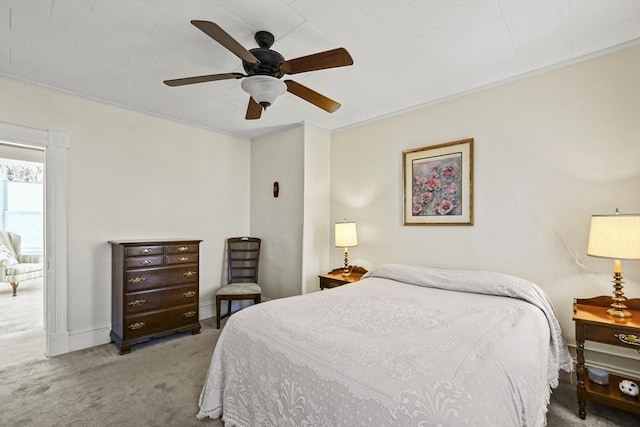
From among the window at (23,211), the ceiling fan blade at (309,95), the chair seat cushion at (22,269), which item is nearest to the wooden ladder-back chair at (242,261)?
the ceiling fan blade at (309,95)

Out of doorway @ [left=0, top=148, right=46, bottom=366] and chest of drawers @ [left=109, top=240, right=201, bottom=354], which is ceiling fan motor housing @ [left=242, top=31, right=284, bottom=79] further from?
doorway @ [left=0, top=148, right=46, bottom=366]

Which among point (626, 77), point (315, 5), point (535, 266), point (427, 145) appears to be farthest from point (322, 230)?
point (626, 77)

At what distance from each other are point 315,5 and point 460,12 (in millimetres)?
895

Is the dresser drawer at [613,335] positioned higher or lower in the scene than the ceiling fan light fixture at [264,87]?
lower

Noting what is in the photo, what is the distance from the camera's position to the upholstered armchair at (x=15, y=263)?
5129 millimetres

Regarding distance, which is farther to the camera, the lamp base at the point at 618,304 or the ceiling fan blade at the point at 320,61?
the lamp base at the point at 618,304

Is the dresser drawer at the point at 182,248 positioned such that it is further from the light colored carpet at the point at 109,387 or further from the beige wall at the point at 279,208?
the beige wall at the point at 279,208

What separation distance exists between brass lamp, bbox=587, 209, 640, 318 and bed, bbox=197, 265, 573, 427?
0.40 m

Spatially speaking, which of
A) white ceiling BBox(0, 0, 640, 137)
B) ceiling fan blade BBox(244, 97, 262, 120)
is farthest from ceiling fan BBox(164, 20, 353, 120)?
ceiling fan blade BBox(244, 97, 262, 120)

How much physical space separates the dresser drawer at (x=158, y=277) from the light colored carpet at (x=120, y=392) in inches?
24.7

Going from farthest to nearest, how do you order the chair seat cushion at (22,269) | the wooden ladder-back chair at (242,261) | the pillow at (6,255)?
1. the pillow at (6,255)
2. the chair seat cushion at (22,269)
3. the wooden ladder-back chair at (242,261)

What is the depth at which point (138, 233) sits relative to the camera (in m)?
3.43

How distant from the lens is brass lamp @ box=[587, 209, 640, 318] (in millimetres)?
1799

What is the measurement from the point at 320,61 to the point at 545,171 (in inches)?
81.6
